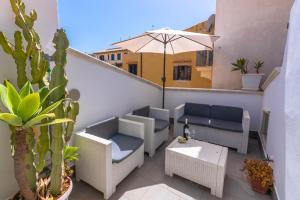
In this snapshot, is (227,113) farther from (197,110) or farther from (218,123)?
(197,110)

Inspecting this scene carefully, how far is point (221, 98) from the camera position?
4.13 m

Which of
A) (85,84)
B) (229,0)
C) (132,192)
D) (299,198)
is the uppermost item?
(229,0)

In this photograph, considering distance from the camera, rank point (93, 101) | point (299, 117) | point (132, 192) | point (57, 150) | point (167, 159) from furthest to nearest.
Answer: point (93, 101)
point (167, 159)
point (132, 192)
point (57, 150)
point (299, 117)

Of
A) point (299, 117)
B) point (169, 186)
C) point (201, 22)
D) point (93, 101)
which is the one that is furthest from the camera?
point (201, 22)

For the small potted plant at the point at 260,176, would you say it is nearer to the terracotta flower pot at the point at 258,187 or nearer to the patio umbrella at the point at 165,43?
the terracotta flower pot at the point at 258,187

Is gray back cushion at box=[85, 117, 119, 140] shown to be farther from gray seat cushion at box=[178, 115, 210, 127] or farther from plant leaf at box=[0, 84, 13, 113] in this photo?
gray seat cushion at box=[178, 115, 210, 127]

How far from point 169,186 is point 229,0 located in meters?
5.25

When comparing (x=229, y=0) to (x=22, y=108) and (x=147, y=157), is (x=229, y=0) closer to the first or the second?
(x=147, y=157)

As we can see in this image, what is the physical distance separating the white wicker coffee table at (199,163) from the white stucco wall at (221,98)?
207 centimetres

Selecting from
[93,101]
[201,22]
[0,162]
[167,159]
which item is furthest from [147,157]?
[201,22]

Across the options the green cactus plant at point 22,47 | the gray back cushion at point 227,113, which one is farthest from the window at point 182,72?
the green cactus plant at point 22,47

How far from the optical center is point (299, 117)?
1.07 meters

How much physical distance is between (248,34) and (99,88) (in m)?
4.32

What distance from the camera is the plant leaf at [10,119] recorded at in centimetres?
98
